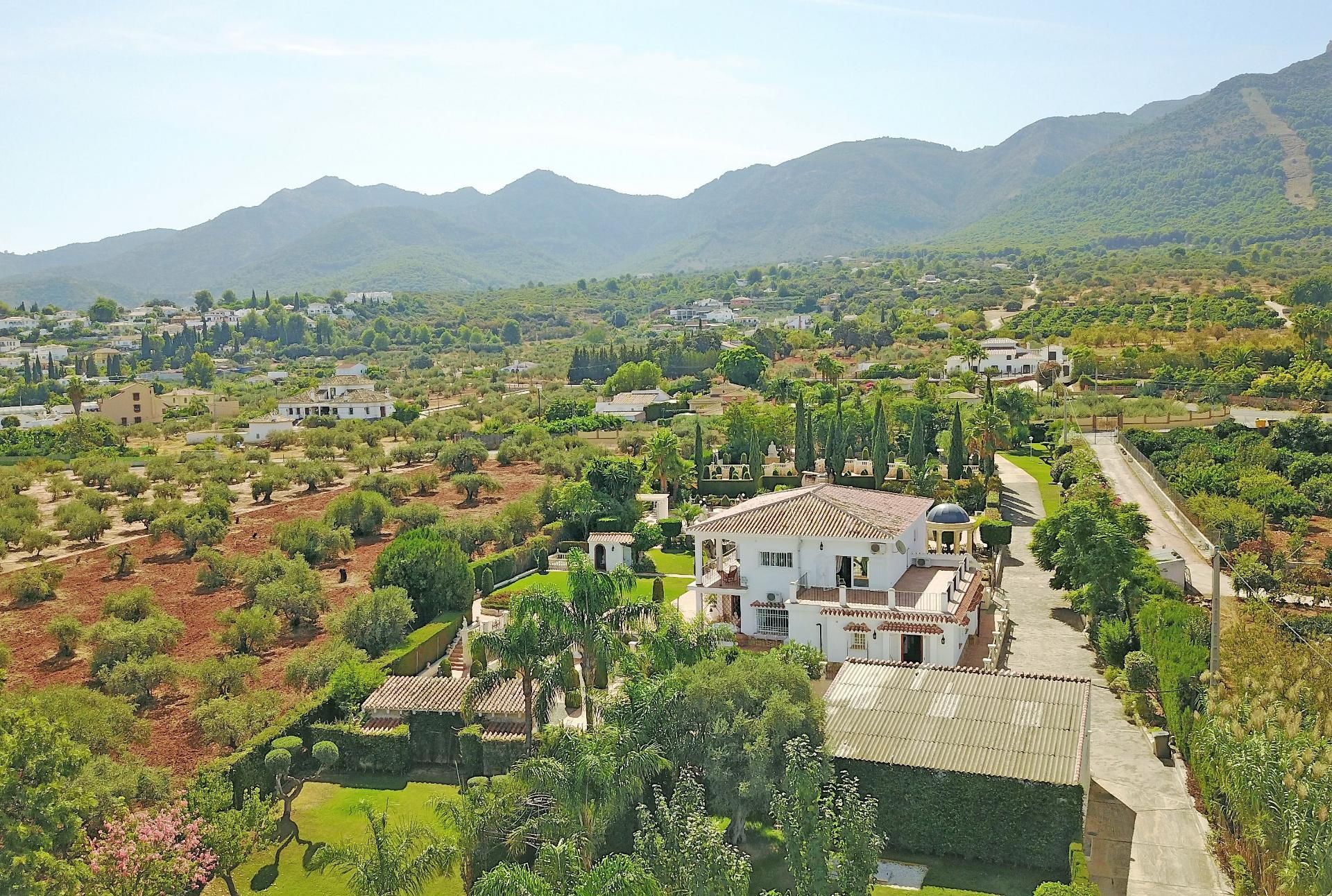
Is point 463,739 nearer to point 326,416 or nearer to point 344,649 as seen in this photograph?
point 344,649

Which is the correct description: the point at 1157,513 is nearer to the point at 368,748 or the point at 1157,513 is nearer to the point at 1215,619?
the point at 1215,619

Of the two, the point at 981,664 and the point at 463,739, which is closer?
the point at 463,739

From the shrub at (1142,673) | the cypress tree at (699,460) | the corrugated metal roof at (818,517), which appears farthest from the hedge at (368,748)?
the cypress tree at (699,460)

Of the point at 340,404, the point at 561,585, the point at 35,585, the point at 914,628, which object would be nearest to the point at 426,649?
the point at 561,585

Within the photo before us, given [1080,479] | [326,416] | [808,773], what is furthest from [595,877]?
[326,416]

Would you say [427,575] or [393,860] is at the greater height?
[393,860]

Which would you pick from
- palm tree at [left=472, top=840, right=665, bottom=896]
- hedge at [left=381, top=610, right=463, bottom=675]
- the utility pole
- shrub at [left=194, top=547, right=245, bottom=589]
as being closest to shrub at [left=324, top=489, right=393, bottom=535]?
shrub at [left=194, top=547, right=245, bottom=589]
